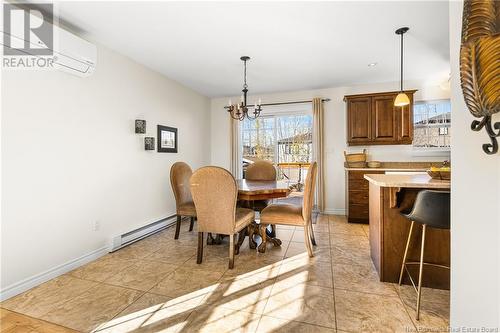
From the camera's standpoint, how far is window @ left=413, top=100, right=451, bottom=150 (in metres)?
4.06

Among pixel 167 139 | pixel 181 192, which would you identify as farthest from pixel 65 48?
pixel 181 192

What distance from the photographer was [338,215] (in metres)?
4.41

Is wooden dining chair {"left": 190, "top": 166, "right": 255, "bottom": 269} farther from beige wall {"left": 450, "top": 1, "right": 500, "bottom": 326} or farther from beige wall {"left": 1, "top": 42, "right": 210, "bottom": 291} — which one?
beige wall {"left": 450, "top": 1, "right": 500, "bottom": 326}

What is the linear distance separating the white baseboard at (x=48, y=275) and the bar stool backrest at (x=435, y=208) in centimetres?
315

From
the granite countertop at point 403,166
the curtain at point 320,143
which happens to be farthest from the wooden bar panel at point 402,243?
the curtain at point 320,143

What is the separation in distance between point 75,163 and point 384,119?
4.49m

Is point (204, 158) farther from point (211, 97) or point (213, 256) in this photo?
point (213, 256)

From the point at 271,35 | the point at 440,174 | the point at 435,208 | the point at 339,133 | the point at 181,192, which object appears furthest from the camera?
the point at 339,133

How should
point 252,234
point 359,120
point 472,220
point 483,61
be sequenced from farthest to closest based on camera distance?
point 359,120 → point 252,234 → point 472,220 → point 483,61

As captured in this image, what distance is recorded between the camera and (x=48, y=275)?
83.9 inches

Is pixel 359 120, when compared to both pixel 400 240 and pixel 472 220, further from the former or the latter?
pixel 472 220

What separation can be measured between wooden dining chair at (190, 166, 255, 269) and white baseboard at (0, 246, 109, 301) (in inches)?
49.1

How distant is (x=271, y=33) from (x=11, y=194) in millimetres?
2835

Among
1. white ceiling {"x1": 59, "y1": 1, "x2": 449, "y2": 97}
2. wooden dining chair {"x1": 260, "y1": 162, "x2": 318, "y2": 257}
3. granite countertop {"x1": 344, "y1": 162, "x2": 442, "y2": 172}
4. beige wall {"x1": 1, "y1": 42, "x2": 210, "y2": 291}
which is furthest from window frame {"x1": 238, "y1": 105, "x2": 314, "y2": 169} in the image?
wooden dining chair {"x1": 260, "y1": 162, "x2": 318, "y2": 257}
